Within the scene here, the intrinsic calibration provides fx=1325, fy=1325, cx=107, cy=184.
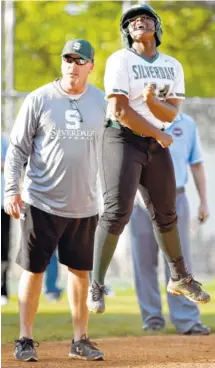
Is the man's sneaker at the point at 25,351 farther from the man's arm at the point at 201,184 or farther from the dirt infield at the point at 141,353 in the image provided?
the man's arm at the point at 201,184

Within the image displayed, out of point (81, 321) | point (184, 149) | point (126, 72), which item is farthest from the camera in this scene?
point (184, 149)

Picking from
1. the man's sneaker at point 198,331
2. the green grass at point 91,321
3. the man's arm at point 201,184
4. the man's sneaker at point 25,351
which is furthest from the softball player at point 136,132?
the man's arm at point 201,184

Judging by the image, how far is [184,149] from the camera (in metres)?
11.9

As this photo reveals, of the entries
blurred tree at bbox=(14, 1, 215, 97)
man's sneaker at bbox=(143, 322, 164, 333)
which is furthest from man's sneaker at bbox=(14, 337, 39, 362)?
blurred tree at bbox=(14, 1, 215, 97)

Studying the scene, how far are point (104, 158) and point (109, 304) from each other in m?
6.98

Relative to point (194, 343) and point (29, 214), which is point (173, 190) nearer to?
point (29, 214)

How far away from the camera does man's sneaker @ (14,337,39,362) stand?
9.28 m

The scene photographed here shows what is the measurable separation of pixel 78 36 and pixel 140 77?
1678cm

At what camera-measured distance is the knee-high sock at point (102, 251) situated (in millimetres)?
8594

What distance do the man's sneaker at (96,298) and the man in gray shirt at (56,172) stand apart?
2.32 feet

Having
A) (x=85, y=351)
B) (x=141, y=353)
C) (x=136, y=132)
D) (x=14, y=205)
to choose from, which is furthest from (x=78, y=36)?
(x=136, y=132)

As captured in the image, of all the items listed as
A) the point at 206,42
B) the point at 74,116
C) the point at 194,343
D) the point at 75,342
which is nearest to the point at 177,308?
the point at 194,343

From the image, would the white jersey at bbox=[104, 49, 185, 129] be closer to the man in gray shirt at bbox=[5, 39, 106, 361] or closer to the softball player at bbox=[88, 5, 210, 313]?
the softball player at bbox=[88, 5, 210, 313]

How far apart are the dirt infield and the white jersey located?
5.75 feet
